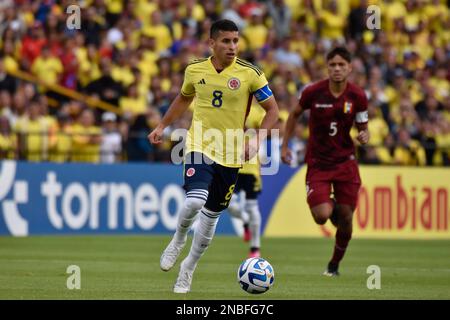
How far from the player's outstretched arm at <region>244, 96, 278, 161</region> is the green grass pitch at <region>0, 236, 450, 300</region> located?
4.72 ft

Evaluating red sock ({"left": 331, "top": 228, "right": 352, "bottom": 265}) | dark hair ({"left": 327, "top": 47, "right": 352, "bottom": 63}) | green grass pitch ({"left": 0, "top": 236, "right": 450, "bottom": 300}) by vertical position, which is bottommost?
green grass pitch ({"left": 0, "top": 236, "right": 450, "bottom": 300})

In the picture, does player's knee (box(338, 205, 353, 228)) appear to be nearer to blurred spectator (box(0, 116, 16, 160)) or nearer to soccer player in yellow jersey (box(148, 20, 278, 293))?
soccer player in yellow jersey (box(148, 20, 278, 293))

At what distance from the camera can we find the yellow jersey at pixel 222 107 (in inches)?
468

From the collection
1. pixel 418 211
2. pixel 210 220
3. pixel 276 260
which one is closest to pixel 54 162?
pixel 276 260

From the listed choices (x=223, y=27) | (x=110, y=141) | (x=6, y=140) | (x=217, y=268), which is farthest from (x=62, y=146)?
(x=223, y=27)

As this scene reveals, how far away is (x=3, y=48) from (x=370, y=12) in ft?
29.2

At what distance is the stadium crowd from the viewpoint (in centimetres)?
2303

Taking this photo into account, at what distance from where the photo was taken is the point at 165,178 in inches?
915

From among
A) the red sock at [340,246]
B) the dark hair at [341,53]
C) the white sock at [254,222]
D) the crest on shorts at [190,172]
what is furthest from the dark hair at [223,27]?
the white sock at [254,222]

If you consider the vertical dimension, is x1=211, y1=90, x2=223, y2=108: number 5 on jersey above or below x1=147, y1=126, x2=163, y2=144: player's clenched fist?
above

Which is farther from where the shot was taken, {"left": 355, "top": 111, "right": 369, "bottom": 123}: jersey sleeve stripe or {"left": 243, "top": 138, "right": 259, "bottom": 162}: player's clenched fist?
{"left": 355, "top": 111, "right": 369, "bottom": 123}: jersey sleeve stripe

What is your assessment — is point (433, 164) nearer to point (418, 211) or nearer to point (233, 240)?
point (418, 211)

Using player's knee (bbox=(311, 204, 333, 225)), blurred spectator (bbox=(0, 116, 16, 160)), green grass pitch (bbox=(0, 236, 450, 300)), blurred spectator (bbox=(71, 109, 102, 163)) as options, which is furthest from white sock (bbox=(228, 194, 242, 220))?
player's knee (bbox=(311, 204, 333, 225))
